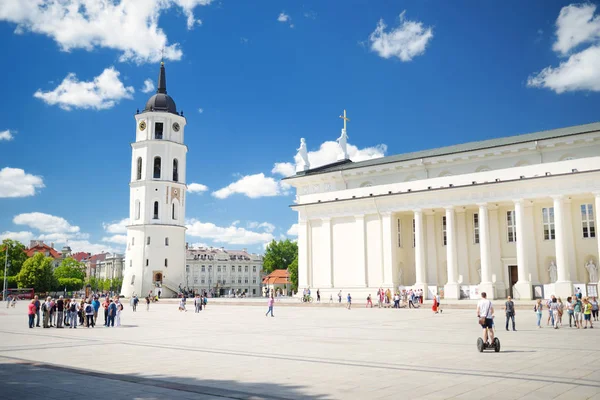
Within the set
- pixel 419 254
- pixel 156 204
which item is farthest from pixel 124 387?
pixel 156 204

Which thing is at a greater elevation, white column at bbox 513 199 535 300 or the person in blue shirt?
white column at bbox 513 199 535 300

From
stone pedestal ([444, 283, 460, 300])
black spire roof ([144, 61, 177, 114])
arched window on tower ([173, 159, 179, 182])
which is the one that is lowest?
stone pedestal ([444, 283, 460, 300])

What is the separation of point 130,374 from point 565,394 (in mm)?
8303

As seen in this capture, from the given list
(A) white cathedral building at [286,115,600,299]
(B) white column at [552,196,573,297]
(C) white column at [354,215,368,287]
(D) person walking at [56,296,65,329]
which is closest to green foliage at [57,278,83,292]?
(A) white cathedral building at [286,115,600,299]

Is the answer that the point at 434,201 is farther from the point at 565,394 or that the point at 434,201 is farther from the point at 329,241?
the point at 565,394

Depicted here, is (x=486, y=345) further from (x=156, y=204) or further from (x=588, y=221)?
(x=156, y=204)

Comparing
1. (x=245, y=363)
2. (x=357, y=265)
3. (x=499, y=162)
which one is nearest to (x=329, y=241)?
(x=357, y=265)

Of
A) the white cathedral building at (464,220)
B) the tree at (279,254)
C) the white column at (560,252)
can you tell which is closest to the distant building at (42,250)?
the tree at (279,254)

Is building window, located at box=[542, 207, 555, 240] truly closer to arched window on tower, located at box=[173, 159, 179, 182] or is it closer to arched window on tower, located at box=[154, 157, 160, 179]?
arched window on tower, located at box=[173, 159, 179, 182]

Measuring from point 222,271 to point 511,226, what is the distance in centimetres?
11623

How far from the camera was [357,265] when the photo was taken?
52.3 m

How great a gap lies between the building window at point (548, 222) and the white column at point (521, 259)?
101 inches

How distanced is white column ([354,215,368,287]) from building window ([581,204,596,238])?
19.0m

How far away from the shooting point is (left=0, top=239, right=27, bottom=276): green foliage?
336 ft
